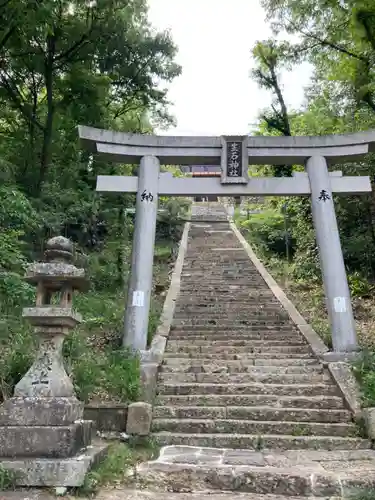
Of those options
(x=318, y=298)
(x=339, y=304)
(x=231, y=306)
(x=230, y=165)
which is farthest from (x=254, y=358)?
(x=318, y=298)

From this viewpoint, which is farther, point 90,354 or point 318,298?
point 318,298

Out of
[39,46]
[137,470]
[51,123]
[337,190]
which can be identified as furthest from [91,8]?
[137,470]

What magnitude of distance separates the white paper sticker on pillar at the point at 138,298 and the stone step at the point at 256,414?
2253mm

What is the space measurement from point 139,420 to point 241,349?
3.13 meters

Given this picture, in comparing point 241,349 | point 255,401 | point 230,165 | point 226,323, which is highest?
point 230,165

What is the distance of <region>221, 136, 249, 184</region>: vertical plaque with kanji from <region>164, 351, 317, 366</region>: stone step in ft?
10.8

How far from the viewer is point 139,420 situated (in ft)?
17.7

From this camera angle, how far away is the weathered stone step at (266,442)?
17.5ft

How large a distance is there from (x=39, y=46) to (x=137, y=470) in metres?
12.3

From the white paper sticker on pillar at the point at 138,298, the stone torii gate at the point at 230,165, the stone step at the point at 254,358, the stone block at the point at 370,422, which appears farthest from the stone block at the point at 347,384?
the white paper sticker on pillar at the point at 138,298

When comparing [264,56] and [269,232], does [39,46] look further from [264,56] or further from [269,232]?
[269,232]

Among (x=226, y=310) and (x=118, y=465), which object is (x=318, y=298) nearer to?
(x=226, y=310)

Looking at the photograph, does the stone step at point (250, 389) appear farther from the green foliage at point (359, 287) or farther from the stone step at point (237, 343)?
the green foliage at point (359, 287)

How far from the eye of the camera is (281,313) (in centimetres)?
1023
